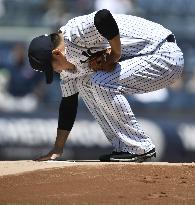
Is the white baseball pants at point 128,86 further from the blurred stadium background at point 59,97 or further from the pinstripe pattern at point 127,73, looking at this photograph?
the blurred stadium background at point 59,97

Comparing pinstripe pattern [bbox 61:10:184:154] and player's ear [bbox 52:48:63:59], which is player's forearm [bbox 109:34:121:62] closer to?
Result: pinstripe pattern [bbox 61:10:184:154]

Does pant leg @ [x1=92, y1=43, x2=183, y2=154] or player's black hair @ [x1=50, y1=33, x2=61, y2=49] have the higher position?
player's black hair @ [x1=50, y1=33, x2=61, y2=49]

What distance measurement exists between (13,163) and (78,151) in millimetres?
4150

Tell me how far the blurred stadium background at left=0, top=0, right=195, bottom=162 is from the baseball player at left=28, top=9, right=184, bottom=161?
4298mm

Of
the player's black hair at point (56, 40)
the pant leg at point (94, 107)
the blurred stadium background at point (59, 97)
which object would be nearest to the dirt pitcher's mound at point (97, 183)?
the pant leg at point (94, 107)

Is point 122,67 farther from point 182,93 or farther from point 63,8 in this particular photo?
point 63,8

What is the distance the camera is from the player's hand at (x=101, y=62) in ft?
20.6

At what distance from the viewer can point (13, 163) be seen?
6805 mm

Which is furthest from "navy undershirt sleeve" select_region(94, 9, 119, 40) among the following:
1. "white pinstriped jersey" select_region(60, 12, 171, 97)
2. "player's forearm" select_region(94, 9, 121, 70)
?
"white pinstriped jersey" select_region(60, 12, 171, 97)

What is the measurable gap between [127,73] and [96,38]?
0.45 m

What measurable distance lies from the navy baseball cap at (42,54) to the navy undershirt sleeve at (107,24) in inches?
22.3

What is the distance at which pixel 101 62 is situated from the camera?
6.34 meters

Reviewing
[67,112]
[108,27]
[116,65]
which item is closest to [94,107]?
[67,112]

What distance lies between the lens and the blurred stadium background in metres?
10.9
